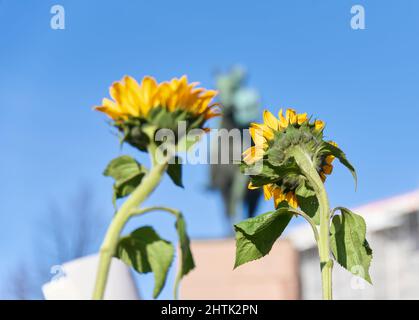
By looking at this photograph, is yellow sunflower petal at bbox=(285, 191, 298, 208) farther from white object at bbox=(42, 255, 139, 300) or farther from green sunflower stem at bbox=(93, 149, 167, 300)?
white object at bbox=(42, 255, 139, 300)

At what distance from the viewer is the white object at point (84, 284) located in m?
1.20

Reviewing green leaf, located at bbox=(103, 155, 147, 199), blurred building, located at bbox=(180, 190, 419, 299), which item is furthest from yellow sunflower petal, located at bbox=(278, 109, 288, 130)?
blurred building, located at bbox=(180, 190, 419, 299)

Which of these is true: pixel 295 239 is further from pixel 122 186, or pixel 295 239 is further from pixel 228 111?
pixel 122 186

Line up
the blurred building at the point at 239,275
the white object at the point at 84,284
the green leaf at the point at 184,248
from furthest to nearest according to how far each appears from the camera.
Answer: the blurred building at the point at 239,275
the white object at the point at 84,284
the green leaf at the point at 184,248

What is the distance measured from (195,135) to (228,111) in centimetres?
891

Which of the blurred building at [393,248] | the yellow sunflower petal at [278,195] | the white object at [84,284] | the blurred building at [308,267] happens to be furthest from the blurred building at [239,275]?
the yellow sunflower petal at [278,195]

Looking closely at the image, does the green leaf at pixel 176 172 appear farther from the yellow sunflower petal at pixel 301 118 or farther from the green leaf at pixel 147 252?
the yellow sunflower petal at pixel 301 118

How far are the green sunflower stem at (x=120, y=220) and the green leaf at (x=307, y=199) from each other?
0.21 m

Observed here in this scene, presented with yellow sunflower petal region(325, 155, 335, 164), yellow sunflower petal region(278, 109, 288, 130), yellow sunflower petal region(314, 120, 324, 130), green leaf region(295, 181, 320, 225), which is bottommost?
green leaf region(295, 181, 320, 225)

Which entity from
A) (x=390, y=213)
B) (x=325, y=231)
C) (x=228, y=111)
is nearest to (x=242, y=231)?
(x=325, y=231)

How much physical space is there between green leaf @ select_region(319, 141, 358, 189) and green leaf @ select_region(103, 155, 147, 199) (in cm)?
17

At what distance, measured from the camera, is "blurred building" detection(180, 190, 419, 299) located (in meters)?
6.24

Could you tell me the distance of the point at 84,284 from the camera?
1207mm
